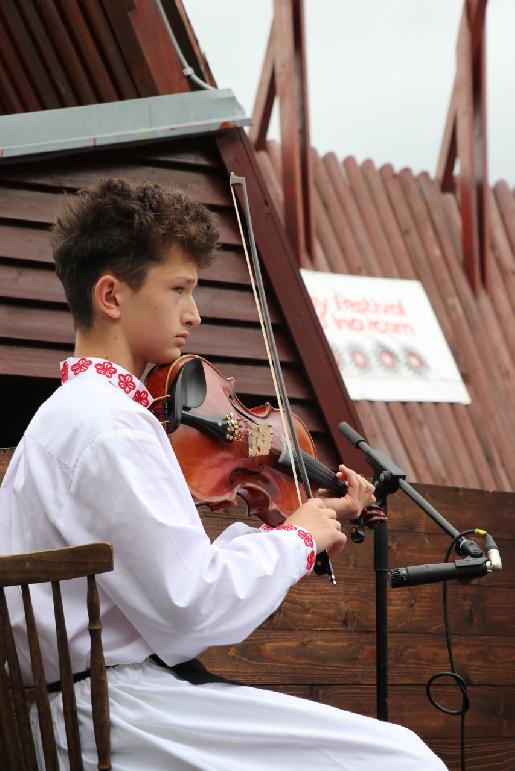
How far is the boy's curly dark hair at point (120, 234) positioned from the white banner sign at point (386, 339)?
6322 mm

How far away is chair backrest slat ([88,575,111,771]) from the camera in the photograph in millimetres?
1688

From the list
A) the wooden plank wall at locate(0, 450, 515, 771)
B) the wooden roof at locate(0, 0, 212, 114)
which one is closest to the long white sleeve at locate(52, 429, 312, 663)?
the wooden plank wall at locate(0, 450, 515, 771)

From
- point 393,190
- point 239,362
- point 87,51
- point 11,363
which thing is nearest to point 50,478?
point 11,363

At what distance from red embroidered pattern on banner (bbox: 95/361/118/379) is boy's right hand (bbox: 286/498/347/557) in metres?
0.38

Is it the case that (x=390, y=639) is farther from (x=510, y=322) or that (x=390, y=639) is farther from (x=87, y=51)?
(x=510, y=322)

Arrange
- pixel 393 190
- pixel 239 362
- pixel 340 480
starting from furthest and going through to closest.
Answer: pixel 393 190 < pixel 239 362 < pixel 340 480

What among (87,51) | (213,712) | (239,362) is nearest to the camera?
(213,712)

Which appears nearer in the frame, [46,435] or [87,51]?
[46,435]

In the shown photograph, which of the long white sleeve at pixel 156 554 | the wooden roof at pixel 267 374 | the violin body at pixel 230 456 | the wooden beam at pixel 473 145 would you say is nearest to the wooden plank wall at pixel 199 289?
the wooden roof at pixel 267 374

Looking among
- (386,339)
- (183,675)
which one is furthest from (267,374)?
(386,339)

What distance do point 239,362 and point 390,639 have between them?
40.1 inches

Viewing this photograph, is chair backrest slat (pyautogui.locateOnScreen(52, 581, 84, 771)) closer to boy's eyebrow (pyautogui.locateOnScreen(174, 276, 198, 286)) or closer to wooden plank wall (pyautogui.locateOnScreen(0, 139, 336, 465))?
boy's eyebrow (pyautogui.locateOnScreen(174, 276, 198, 286))

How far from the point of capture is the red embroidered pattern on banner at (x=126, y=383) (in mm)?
2020

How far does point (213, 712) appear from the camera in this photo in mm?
1788
